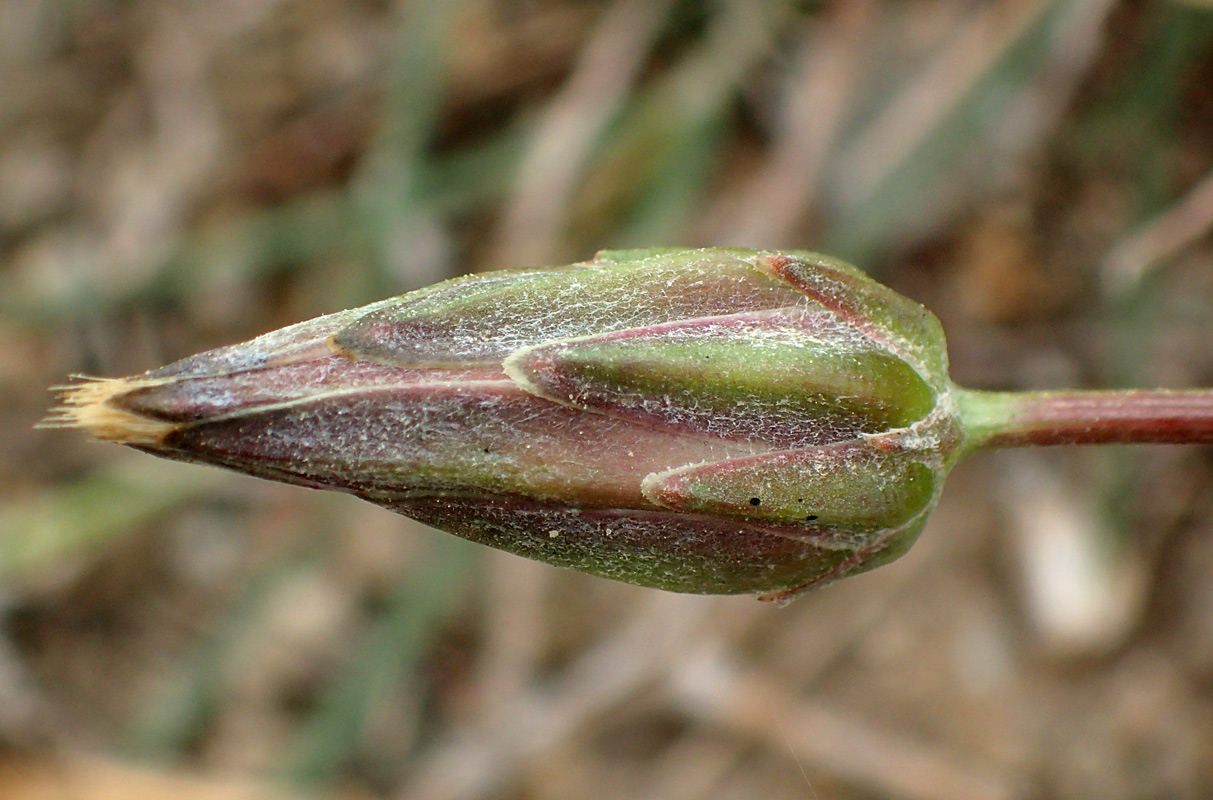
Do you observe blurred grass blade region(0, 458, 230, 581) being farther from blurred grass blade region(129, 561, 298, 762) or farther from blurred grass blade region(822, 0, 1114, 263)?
blurred grass blade region(822, 0, 1114, 263)

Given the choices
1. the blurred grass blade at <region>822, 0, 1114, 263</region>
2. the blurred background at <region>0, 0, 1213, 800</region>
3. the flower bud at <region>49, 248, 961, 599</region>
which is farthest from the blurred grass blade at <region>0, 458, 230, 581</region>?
the flower bud at <region>49, 248, 961, 599</region>

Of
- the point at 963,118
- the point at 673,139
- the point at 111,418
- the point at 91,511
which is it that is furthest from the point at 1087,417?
the point at 91,511

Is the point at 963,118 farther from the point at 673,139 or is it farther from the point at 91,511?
the point at 91,511

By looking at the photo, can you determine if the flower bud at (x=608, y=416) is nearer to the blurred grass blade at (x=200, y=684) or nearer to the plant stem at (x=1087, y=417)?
the plant stem at (x=1087, y=417)

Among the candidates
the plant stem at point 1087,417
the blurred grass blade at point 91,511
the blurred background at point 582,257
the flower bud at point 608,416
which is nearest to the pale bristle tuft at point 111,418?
the flower bud at point 608,416

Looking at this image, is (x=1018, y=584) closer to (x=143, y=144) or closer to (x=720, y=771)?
(x=720, y=771)
